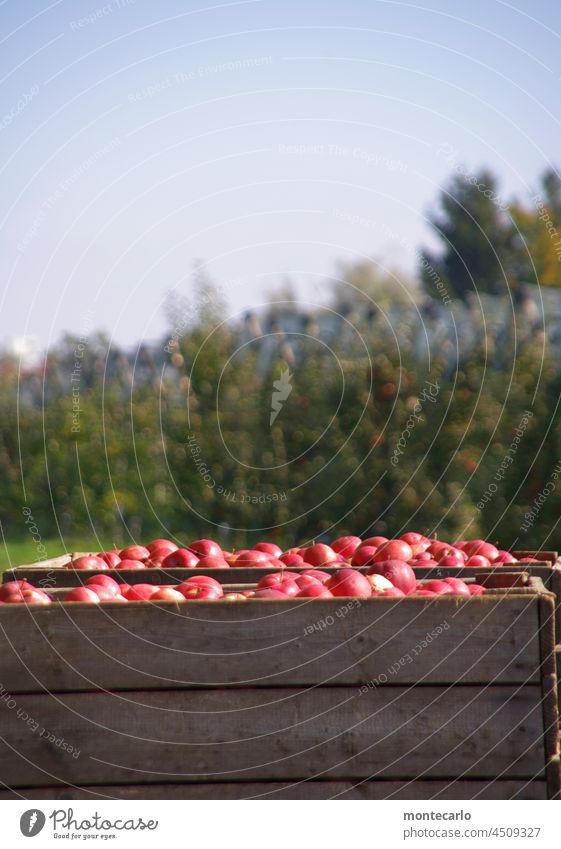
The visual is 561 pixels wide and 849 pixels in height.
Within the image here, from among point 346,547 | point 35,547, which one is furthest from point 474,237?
point 346,547

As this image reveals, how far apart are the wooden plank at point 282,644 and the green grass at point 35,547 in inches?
305

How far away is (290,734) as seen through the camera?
11.3 feet

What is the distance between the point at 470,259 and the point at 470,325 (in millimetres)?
33575

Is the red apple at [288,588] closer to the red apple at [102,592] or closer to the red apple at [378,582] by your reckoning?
the red apple at [378,582]

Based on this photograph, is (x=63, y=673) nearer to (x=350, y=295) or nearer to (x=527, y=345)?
(x=527, y=345)

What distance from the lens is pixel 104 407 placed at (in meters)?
11.0

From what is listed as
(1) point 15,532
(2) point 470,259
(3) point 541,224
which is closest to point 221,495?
(1) point 15,532

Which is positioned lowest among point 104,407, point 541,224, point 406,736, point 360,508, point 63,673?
point 406,736

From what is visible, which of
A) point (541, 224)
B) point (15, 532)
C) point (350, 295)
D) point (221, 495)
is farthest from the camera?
point (541, 224)

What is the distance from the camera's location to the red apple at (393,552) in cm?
476

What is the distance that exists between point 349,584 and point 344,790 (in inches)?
30.1

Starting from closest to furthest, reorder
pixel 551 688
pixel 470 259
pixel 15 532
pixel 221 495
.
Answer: pixel 551 688, pixel 221 495, pixel 15 532, pixel 470 259

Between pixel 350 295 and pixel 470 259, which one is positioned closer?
pixel 350 295

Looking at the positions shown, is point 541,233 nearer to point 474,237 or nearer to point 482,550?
point 474,237
